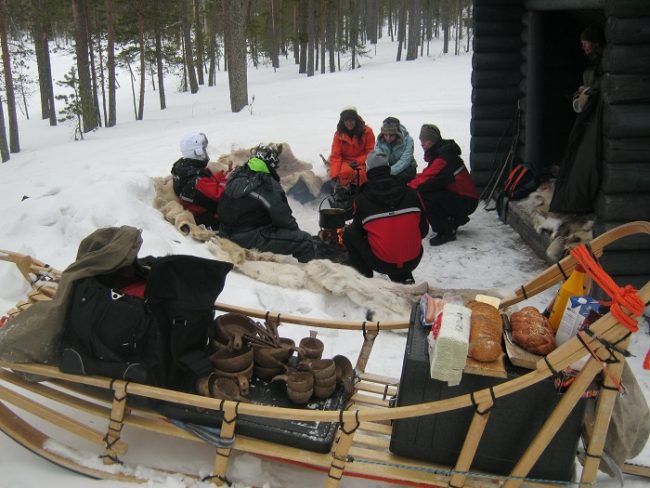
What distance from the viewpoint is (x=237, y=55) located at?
51.1 ft

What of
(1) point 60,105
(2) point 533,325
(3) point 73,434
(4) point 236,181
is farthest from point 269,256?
(1) point 60,105

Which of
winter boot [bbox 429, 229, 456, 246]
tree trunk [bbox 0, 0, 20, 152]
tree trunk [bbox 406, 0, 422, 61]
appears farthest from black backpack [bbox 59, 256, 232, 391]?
tree trunk [bbox 406, 0, 422, 61]

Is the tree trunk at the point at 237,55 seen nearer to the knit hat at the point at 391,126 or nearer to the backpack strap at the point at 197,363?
the knit hat at the point at 391,126

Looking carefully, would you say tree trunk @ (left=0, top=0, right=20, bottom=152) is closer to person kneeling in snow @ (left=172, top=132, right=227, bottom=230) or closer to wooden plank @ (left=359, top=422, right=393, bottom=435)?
person kneeling in snow @ (left=172, top=132, right=227, bottom=230)

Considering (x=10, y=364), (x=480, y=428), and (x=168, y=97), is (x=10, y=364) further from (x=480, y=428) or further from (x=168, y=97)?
(x=168, y=97)

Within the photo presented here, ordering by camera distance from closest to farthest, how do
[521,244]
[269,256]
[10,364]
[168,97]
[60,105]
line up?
[10,364]
[269,256]
[521,244]
[168,97]
[60,105]

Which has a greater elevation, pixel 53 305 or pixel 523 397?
pixel 53 305

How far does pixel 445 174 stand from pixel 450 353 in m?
4.56

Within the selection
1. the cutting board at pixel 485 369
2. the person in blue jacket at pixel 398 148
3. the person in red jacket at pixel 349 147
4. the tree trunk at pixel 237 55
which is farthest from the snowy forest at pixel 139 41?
the cutting board at pixel 485 369

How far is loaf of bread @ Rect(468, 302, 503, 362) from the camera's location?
224cm

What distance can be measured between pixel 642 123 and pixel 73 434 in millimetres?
4152

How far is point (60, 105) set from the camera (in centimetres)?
3183

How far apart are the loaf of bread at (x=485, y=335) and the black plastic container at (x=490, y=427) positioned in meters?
0.09

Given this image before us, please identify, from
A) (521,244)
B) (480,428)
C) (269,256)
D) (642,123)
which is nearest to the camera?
(480,428)
